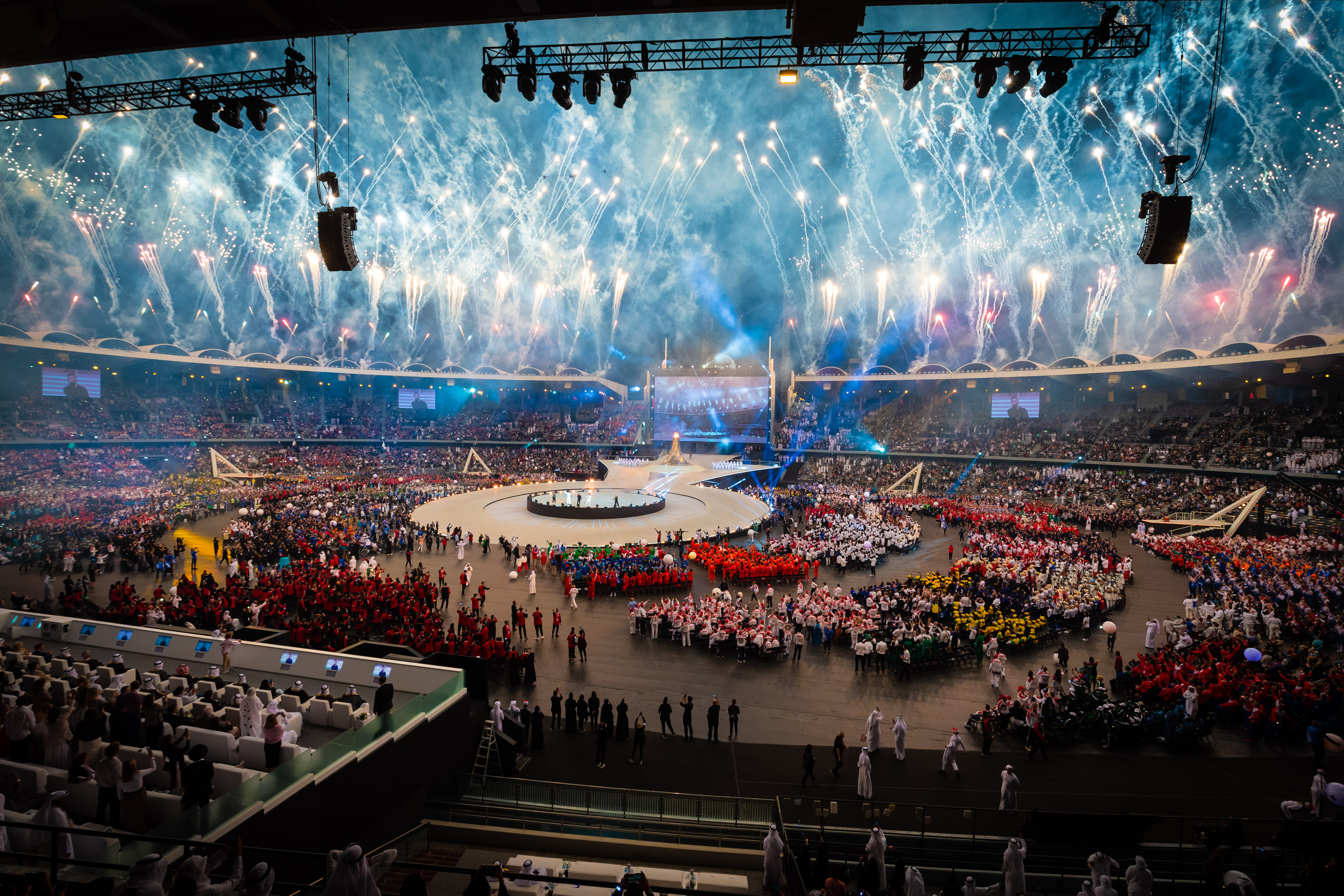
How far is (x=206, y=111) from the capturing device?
1152 centimetres

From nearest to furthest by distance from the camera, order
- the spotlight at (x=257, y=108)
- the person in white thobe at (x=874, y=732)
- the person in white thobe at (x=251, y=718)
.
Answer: the person in white thobe at (x=251, y=718), the person in white thobe at (x=874, y=732), the spotlight at (x=257, y=108)

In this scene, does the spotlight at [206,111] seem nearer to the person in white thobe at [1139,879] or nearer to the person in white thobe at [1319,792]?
the person in white thobe at [1139,879]

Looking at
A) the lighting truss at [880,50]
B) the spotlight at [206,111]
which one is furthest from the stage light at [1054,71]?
the spotlight at [206,111]

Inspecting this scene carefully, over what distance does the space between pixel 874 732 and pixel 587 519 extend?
2492 centimetres

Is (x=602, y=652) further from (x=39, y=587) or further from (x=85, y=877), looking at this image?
(x=39, y=587)

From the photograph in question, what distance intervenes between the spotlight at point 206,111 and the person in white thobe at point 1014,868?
18.0 m

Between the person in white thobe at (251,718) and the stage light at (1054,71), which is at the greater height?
the stage light at (1054,71)

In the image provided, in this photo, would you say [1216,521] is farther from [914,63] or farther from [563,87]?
[563,87]

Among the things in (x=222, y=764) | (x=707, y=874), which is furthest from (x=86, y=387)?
(x=707, y=874)

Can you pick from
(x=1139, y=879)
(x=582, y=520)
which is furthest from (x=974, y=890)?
(x=582, y=520)

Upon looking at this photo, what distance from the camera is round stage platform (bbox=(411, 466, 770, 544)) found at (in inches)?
1206

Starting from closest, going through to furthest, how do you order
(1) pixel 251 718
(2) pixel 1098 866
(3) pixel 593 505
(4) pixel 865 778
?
(2) pixel 1098 866
(1) pixel 251 718
(4) pixel 865 778
(3) pixel 593 505

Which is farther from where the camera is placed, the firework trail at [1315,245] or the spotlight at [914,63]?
the firework trail at [1315,245]

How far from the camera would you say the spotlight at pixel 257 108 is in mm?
11195
